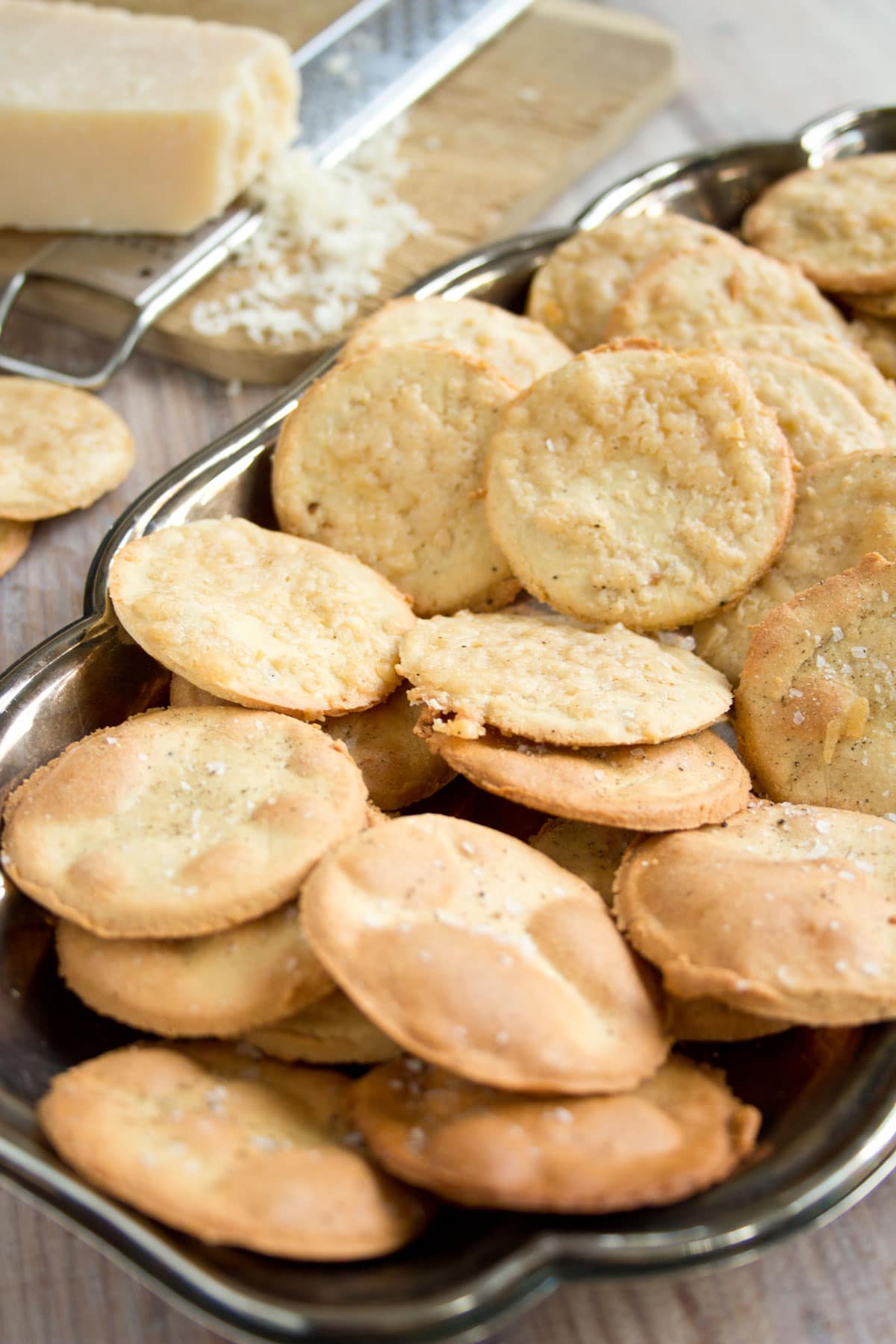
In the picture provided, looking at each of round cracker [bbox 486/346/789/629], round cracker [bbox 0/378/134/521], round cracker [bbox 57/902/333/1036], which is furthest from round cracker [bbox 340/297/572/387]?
round cracker [bbox 57/902/333/1036]

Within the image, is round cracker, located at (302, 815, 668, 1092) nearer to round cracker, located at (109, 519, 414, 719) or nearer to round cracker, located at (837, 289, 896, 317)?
round cracker, located at (109, 519, 414, 719)

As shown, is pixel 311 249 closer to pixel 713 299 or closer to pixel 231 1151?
pixel 713 299

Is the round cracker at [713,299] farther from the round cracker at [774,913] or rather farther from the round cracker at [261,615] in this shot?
the round cracker at [774,913]

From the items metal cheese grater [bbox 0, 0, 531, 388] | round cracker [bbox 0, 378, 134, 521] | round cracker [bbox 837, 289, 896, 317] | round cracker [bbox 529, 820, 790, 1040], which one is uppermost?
metal cheese grater [bbox 0, 0, 531, 388]

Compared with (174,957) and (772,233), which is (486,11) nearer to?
(772,233)

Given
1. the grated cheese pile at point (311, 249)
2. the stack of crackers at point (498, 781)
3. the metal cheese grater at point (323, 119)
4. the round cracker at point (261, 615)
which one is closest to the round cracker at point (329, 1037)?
the stack of crackers at point (498, 781)

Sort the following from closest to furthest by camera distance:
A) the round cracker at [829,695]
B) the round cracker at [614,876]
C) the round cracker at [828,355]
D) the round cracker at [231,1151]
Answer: the round cracker at [231,1151], the round cracker at [614,876], the round cracker at [829,695], the round cracker at [828,355]

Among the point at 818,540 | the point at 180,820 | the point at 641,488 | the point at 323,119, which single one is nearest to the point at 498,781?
the point at 180,820

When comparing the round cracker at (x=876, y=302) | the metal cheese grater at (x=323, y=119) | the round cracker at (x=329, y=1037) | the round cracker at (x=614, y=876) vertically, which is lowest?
the round cracker at (x=614, y=876)

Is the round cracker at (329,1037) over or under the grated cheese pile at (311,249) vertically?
under
